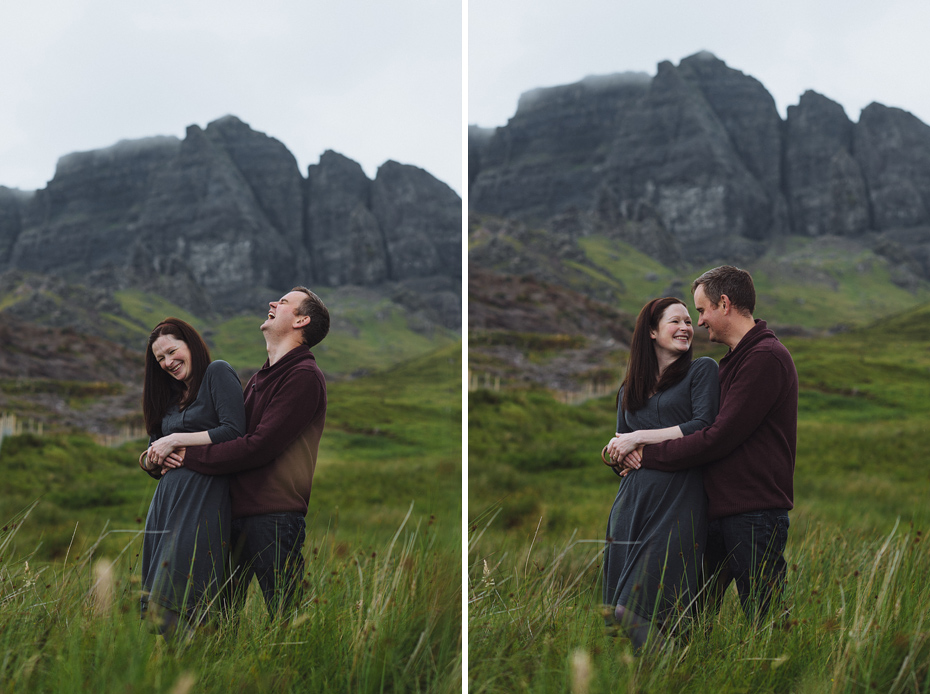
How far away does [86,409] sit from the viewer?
18.4 m

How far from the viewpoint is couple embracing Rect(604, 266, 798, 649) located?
2.71 meters

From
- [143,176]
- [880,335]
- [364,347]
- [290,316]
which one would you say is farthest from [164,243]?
[880,335]

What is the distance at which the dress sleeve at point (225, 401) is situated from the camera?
2.71 metres

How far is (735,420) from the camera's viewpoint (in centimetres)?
268

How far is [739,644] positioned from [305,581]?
173cm

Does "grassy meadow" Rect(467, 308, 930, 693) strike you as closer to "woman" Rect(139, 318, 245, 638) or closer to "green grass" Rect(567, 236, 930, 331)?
"woman" Rect(139, 318, 245, 638)

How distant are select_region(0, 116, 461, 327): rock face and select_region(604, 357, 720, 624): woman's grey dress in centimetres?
1100

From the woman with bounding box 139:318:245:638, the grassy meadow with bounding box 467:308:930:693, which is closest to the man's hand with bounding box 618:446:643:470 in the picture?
the grassy meadow with bounding box 467:308:930:693

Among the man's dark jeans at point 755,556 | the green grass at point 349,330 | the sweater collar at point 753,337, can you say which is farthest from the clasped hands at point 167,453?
the green grass at point 349,330

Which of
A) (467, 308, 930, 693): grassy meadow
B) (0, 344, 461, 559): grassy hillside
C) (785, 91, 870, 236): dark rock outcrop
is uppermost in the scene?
(785, 91, 870, 236): dark rock outcrop

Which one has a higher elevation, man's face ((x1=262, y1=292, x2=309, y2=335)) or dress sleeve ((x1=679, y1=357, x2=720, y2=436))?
man's face ((x1=262, y1=292, x2=309, y2=335))

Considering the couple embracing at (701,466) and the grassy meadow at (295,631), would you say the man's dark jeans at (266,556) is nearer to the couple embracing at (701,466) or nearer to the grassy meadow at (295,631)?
the grassy meadow at (295,631)

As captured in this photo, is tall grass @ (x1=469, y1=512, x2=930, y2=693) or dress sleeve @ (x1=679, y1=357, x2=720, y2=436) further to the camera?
dress sleeve @ (x1=679, y1=357, x2=720, y2=436)

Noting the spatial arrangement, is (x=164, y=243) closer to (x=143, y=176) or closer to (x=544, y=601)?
(x=143, y=176)
